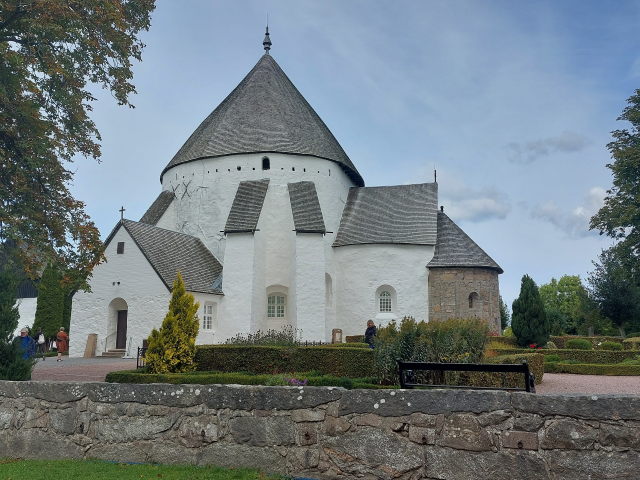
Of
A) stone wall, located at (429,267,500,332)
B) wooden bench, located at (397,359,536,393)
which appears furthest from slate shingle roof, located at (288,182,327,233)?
wooden bench, located at (397,359,536,393)

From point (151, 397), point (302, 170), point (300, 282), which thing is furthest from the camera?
point (302, 170)

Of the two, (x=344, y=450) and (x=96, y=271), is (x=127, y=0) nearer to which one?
(x=96, y=271)

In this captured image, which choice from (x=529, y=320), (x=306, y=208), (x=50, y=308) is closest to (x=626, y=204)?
(x=529, y=320)

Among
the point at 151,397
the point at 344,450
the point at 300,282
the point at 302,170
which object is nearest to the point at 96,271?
the point at 300,282

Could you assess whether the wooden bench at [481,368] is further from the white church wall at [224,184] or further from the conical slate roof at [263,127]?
the conical slate roof at [263,127]

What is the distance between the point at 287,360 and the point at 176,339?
2.81 m

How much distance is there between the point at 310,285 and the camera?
25.1 m

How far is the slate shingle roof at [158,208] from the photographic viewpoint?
1129 inches

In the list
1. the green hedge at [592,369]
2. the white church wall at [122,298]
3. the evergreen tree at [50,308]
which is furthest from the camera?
the evergreen tree at [50,308]

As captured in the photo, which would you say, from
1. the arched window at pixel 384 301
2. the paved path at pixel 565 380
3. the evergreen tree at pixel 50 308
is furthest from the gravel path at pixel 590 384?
Answer: the evergreen tree at pixel 50 308

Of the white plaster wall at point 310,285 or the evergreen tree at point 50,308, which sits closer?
the white plaster wall at point 310,285

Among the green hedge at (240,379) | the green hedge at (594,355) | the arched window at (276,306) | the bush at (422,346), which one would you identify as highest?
the arched window at (276,306)

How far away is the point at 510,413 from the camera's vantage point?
14.9 ft

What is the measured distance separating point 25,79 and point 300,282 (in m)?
13.9
